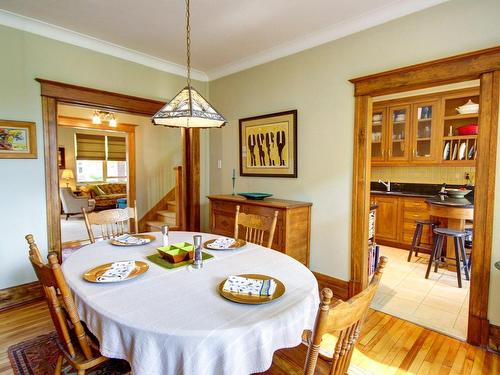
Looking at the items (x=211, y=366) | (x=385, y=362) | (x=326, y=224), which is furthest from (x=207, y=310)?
(x=326, y=224)

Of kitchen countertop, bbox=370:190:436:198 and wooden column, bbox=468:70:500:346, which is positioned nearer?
wooden column, bbox=468:70:500:346

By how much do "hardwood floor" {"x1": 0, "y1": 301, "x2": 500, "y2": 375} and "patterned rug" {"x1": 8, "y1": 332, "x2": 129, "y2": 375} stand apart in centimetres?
5

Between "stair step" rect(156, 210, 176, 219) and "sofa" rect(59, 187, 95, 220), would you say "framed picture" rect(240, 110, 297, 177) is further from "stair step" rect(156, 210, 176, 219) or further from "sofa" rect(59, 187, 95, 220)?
"sofa" rect(59, 187, 95, 220)

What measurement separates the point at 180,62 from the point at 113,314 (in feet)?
11.1

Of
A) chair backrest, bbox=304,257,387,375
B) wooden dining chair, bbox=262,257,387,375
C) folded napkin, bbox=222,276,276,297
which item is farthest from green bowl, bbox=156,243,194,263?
chair backrest, bbox=304,257,387,375

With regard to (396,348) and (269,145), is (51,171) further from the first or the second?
(396,348)

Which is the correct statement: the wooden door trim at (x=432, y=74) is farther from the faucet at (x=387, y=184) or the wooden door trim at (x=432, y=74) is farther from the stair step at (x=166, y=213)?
the stair step at (x=166, y=213)

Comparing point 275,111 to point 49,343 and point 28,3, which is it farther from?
point 49,343

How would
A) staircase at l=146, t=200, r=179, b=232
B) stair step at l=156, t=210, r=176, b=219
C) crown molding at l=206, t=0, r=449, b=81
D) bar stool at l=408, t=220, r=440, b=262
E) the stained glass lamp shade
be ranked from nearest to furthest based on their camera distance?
the stained glass lamp shade → crown molding at l=206, t=0, r=449, b=81 → bar stool at l=408, t=220, r=440, b=262 → staircase at l=146, t=200, r=179, b=232 → stair step at l=156, t=210, r=176, b=219

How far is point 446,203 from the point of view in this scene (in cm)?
340

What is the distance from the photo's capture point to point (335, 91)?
285cm

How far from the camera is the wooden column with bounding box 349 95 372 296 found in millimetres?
2650

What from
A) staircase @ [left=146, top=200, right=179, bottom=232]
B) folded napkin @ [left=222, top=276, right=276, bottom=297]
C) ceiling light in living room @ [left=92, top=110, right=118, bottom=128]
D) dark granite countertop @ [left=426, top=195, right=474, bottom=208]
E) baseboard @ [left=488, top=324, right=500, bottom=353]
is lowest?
baseboard @ [left=488, top=324, right=500, bottom=353]

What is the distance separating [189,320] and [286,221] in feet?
6.12
